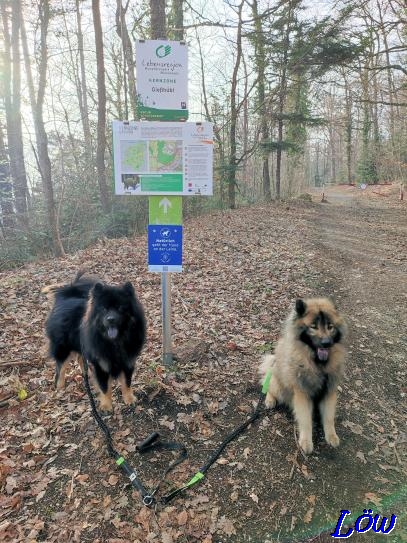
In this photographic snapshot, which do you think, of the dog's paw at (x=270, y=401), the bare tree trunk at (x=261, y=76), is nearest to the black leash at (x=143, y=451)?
the dog's paw at (x=270, y=401)

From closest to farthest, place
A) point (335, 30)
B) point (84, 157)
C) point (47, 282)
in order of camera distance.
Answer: point (47, 282) < point (335, 30) < point (84, 157)

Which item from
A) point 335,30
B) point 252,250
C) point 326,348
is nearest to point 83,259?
point 252,250

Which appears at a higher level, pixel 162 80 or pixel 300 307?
pixel 162 80

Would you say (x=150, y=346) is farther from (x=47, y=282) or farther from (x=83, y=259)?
(x=83, y=259)

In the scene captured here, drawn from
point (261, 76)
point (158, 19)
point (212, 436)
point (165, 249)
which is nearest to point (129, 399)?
point (212, 436)

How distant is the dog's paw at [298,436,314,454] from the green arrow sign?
2.53 meters

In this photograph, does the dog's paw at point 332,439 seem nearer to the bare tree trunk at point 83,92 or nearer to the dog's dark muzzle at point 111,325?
the dog's dark muzzle at point 111,325

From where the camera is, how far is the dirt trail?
2.81m

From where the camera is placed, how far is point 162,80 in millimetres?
3693

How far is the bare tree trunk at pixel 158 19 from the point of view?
556 centimetres

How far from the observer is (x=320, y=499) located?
9.71 ft

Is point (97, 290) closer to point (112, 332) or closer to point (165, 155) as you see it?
point (112, 332)

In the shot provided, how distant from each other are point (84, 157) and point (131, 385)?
14.0 m

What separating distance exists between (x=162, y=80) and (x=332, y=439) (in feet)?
12.7
